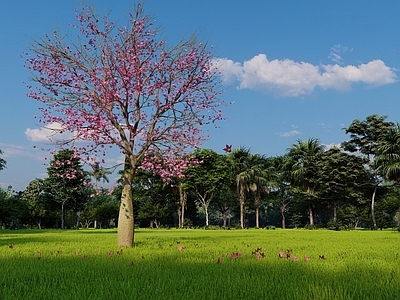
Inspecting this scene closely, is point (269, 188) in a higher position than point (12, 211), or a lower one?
higher

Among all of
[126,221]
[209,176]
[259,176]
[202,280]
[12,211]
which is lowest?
[202,280]

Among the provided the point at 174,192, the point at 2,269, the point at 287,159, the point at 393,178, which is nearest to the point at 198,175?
the point at 174,192

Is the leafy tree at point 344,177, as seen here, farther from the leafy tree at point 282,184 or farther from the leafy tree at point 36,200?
the leafy tree at point 36,200

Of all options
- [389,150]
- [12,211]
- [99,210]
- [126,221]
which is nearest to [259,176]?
[389,150]

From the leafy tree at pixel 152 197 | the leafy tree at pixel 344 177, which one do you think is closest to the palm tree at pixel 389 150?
the leafy tree at pixel 344 177

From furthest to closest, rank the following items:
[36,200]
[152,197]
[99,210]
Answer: [99,210] < [152,197] < [36,200]

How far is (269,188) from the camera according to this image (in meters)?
71.4

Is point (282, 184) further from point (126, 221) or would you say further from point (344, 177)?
point (126, 221)

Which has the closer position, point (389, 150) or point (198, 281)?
point (198, 281)

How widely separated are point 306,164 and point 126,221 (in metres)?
54.1

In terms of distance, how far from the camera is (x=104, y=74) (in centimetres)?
1552

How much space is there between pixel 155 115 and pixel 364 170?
50246 millimetres

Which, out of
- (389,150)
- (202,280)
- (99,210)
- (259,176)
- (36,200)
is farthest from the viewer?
(99,210)

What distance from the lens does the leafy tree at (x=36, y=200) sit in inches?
2413
